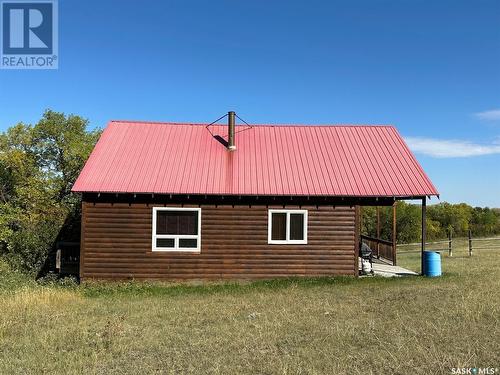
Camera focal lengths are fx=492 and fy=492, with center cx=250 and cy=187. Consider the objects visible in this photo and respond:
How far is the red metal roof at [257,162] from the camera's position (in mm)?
16078

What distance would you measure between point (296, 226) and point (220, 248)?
2622 mm

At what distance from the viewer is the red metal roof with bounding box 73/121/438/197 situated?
16078mm

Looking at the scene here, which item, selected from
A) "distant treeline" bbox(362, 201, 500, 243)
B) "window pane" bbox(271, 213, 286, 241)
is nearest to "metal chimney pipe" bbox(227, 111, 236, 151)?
"window pane" bbox(271, 213, 286, 241)

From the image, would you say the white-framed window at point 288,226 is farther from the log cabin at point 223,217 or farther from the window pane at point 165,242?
the window pane at point 165,242

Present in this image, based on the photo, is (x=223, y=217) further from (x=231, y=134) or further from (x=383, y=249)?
(x=383, y=249)

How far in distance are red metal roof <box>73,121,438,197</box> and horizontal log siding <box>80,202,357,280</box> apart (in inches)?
30.2

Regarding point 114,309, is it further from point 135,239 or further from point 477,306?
point 477,306

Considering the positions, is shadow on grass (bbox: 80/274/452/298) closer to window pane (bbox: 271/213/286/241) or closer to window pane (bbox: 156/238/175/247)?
window pane (bbox: 156/238/175/247)

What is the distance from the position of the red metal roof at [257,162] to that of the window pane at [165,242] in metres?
1.65

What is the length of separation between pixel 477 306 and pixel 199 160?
10555 mm

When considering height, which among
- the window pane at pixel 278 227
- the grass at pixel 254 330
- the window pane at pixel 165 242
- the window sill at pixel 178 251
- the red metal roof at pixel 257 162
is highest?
the red metal roof at pixel 257 162

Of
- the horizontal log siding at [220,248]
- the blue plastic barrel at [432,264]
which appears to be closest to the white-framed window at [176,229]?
the horizontal log siding at [220,248]

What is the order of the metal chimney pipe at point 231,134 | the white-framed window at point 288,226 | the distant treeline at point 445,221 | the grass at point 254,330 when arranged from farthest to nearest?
the distant treeline at point 445,221
the metal chimney pipe at point 231,134
the white-framed window at point 288,226
the grass at point 254,330

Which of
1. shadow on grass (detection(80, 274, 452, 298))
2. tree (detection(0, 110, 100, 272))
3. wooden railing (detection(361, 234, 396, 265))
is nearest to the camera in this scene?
shadow on grass (detection(80, 274, 452, 298))
